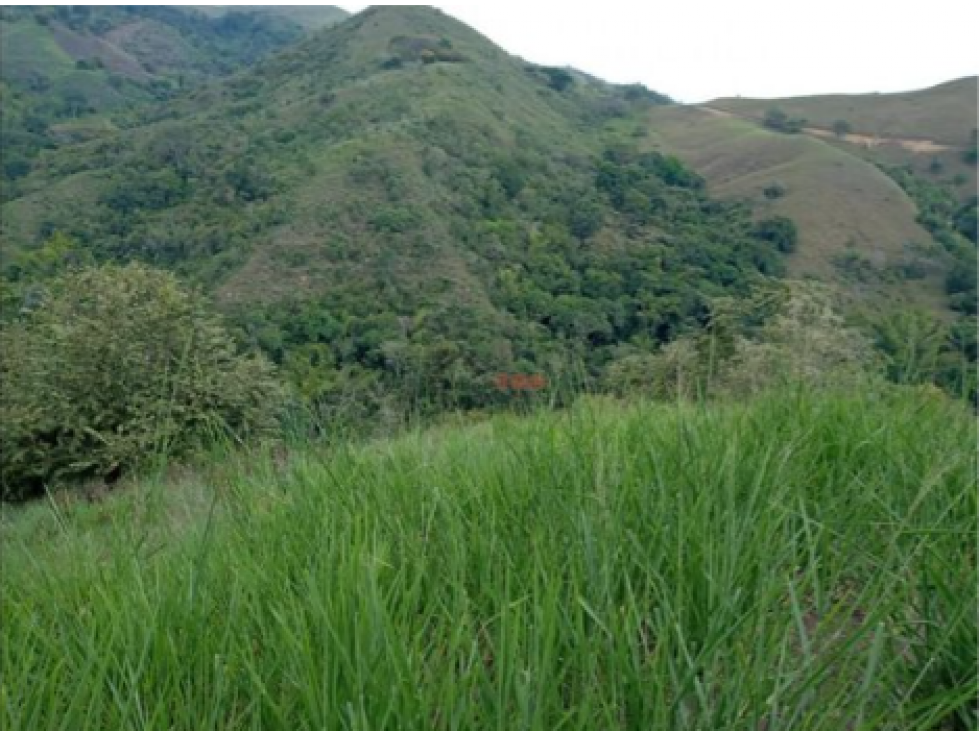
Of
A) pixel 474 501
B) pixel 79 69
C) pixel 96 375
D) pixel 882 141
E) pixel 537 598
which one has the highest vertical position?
pixel 79 69

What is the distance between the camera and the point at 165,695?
1.20 m

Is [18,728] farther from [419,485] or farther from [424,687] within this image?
[419,485]

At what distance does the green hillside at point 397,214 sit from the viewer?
55.8m

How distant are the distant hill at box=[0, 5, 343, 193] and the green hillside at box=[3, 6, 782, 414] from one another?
11.8 metres

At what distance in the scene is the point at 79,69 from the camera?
14162 centimetres

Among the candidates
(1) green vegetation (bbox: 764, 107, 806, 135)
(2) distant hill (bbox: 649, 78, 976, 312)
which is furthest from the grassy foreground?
(1) green vegetation (bbox: 764, 107, 806, 135)

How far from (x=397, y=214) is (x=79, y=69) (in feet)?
334

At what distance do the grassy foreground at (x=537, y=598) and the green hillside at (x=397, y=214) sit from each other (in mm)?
32820

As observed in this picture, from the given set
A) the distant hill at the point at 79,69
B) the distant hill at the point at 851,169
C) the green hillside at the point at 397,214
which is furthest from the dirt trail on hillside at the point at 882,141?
the distant hill at the point at 79,69

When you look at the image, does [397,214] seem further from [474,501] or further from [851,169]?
[474,501]

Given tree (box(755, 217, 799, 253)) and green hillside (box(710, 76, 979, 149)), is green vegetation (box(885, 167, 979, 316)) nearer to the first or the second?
tree (box(755, 217, 799, 253))

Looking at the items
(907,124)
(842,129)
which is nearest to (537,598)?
(842,129)

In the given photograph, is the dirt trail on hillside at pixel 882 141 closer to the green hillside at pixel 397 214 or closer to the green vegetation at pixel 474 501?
the green hillside at pixel 397 214

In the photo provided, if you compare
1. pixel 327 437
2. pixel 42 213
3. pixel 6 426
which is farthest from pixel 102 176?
pixel 327 437
